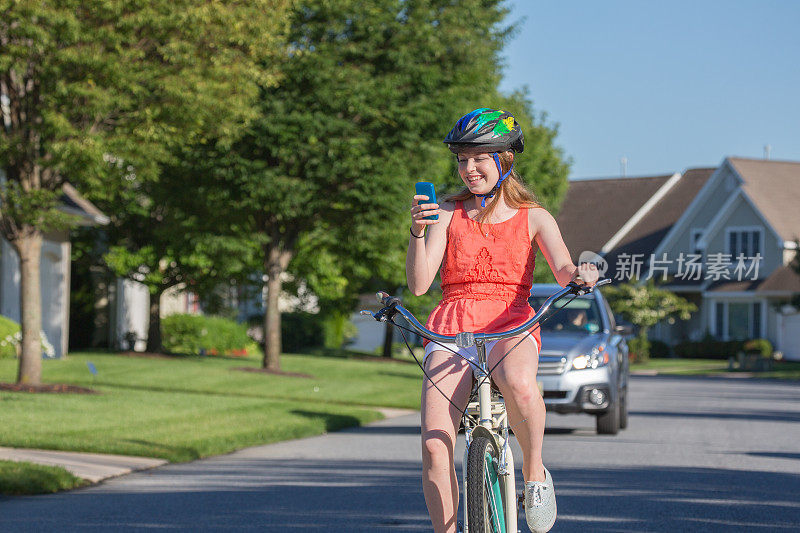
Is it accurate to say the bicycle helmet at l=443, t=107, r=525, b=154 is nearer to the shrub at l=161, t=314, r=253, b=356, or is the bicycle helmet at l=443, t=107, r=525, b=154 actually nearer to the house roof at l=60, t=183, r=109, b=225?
the house roof at l=60, t=183, r=109, b=225

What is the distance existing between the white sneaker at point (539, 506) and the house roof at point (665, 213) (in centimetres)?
4231

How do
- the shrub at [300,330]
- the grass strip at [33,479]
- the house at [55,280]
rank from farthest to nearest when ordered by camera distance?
the shrub at [300,330] → the house at [55,280] → the grass strip at [33,479]

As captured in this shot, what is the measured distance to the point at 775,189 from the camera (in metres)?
52.5

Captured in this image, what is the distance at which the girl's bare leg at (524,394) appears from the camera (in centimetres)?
520

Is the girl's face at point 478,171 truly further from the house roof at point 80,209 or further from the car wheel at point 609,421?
the house roof at point 80,209

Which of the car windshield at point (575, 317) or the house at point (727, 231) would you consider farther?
the house at point (727, 231)

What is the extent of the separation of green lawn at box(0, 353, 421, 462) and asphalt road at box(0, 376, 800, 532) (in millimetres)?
740

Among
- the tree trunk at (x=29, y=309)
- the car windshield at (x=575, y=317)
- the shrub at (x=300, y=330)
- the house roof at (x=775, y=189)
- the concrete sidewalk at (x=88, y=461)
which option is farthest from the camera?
the house roof at (x=775, y=189)

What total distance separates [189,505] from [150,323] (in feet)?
85.3

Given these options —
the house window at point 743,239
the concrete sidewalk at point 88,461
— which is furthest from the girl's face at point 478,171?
the house window at point 743,239

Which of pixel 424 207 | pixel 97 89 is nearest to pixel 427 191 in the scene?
pixel 424 207

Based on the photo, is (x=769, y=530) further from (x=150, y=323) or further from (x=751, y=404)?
(x=150, y=323)

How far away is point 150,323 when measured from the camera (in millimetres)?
34531

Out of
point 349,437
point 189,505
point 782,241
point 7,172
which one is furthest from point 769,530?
point 782,241
